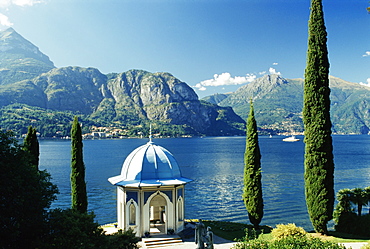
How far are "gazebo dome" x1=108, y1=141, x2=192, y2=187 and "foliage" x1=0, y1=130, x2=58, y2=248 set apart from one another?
277 inches

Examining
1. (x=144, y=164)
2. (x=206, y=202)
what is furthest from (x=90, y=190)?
(x=144, y=164)

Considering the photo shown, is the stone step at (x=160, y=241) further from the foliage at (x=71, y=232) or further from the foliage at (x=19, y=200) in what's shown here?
the foliage at (x=19, y=200)

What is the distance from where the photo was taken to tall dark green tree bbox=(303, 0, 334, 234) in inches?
669

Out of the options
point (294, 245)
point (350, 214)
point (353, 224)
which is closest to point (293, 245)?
point (294, 245)

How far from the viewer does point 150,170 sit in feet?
57.7

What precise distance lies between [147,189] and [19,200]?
28.2 feet

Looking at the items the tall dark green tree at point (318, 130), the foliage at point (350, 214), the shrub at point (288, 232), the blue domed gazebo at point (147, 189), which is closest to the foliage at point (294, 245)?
the shrub at point (288, 232)

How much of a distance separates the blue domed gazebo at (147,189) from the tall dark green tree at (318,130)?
290 inches

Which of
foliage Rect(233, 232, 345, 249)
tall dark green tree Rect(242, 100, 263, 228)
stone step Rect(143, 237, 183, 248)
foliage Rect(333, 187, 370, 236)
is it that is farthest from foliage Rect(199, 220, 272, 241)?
foliage Rect(233, 232, 345, 249)

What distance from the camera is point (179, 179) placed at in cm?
1781

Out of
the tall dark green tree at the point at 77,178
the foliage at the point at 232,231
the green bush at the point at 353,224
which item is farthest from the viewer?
the tall dark green tree at the point at 77,178

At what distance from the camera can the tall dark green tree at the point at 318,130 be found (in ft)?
55.8

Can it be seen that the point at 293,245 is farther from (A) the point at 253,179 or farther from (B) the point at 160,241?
(A) the point at 253,179

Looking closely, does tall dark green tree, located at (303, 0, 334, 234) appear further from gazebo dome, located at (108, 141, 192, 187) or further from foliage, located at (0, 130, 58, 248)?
foliage, located at (0, 130, 58, 248)
